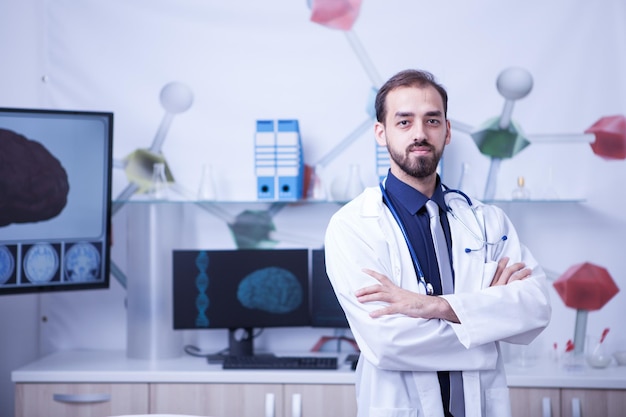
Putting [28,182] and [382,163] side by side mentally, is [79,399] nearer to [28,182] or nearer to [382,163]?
[28,182]

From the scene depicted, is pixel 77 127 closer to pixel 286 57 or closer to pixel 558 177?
pixel 286 57

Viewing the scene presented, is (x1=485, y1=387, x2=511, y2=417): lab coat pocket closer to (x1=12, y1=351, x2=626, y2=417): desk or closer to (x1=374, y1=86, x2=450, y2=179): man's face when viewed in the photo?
(x1=374, y1=86, x2=450, y2=179): man's face

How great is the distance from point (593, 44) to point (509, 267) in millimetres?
1680

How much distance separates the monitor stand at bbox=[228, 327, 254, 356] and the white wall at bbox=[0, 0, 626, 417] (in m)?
0.20

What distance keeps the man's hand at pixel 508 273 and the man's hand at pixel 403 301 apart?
0.71ft

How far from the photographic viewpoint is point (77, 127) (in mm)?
2992

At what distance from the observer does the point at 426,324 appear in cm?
193

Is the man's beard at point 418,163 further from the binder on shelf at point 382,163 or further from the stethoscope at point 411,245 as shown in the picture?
the binder on shelf at point 382,163

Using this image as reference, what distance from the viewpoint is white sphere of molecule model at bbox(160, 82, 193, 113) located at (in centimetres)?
342

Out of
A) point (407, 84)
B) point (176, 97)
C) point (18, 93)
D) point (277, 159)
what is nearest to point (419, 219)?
point (407, 84)

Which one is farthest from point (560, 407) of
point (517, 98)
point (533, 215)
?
point (517, 98)

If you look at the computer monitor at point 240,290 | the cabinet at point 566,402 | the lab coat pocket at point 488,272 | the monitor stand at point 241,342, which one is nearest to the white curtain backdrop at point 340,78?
the computer monitor at point 240,290

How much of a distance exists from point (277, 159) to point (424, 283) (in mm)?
1318

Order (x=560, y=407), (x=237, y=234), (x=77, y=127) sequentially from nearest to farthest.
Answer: (x=560, y=407)
(x=77, y=127)
(x=237, y=234)
